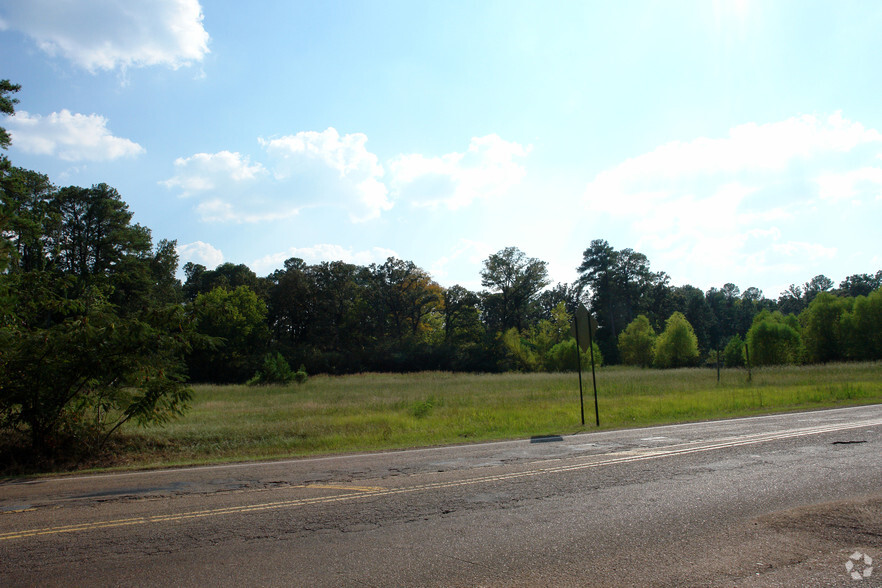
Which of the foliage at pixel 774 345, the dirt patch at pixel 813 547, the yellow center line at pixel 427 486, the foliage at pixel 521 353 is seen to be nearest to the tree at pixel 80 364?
the yellow center line at pixel 427 486

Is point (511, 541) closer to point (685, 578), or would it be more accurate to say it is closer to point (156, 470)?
point (685, 578)

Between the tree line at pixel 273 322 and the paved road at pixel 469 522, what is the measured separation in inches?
112

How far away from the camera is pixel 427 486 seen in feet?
24.1

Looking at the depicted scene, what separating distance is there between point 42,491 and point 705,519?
8702 mm

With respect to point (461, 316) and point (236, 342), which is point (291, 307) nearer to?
point (236, 342)

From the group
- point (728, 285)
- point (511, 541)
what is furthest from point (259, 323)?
point (728, 285)

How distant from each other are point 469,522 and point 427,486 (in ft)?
5.82

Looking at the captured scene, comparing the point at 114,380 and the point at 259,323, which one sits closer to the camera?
the point at 114,380

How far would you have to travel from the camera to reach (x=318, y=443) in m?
14.0

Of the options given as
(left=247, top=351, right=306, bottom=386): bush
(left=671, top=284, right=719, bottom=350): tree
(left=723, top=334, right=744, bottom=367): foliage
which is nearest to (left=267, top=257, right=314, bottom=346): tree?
(left=247, top=351, right=306, bottom=386): bush

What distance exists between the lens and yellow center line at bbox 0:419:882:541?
5.77 m

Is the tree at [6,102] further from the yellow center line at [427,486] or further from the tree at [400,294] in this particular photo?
the tree at [400,294]

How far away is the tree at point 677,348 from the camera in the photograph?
5894 cm

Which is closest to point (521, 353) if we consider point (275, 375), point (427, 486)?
point (275, 375)
